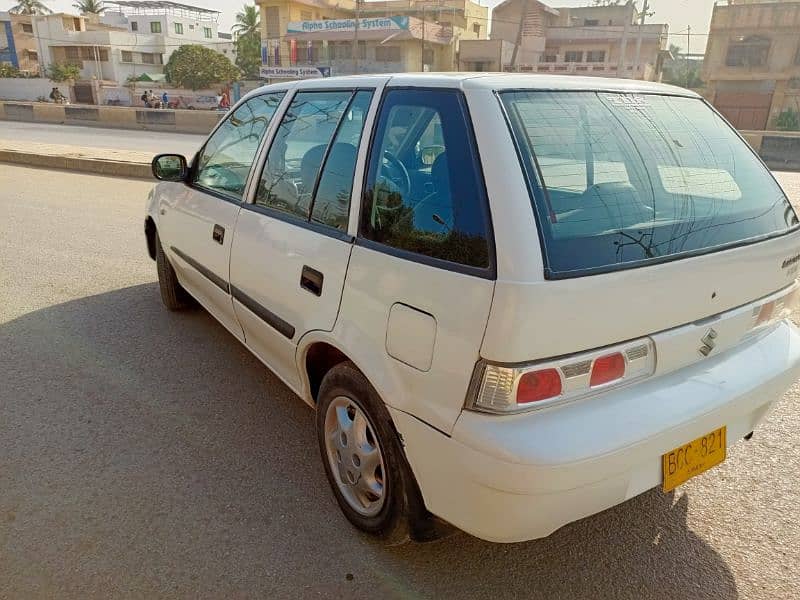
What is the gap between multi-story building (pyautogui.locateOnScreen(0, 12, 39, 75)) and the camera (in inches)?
2441

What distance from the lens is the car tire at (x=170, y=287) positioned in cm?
440

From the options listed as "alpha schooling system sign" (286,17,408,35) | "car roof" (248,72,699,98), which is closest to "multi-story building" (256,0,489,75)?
"alpha schooling system sign" (286,17,408,35)

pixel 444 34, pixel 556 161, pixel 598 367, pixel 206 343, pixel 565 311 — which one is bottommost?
pixel 206 343

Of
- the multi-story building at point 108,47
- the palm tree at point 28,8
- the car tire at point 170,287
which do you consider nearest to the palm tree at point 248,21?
the multi-story building at point 108,47

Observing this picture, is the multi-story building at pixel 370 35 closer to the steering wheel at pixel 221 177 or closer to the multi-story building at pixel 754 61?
the multi-story building at pixel 754 61

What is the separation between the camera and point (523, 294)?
5.30 ft

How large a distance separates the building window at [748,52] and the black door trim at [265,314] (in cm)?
4052

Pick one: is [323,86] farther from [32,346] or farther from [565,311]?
[32,346]

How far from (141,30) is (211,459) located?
3353 inches

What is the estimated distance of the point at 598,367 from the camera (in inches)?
69.7

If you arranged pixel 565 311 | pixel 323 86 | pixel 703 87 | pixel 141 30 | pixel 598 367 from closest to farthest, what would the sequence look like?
pixel 565 311 < pixel 598 367 < pixel 323 86 < pixel 703 87 < pixel 141 30

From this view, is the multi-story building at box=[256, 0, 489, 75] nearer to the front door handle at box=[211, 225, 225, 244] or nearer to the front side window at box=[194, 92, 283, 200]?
the front side window at box=[194, 92, 283, 200]

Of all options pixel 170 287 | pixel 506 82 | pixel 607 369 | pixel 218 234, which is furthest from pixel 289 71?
pixel 607 369

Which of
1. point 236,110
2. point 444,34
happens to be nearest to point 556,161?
point 236,110
